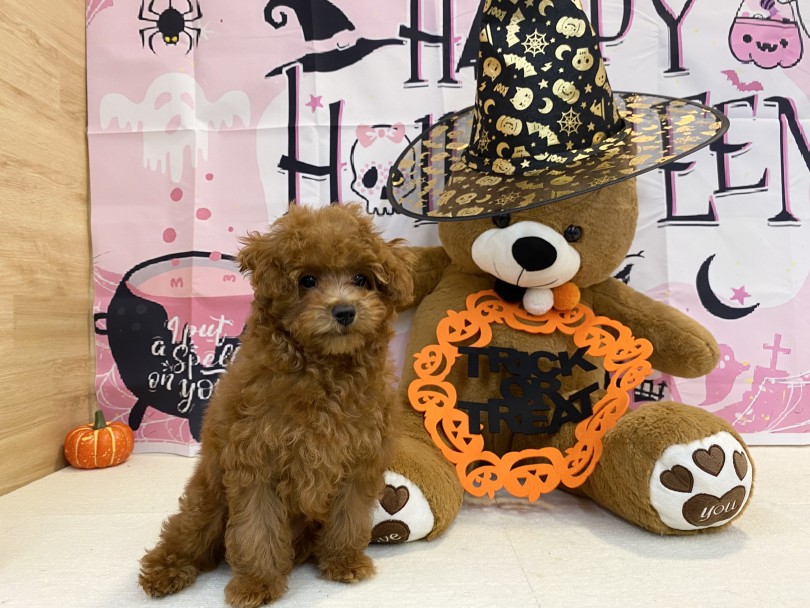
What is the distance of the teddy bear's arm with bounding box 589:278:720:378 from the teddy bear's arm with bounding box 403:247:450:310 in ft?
1.32

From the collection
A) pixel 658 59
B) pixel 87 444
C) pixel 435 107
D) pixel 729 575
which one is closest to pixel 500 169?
pixel 435 107

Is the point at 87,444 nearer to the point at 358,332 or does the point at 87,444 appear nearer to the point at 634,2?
the point at 358,332

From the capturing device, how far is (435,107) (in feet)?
5.82

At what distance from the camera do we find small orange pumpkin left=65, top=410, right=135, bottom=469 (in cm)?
166

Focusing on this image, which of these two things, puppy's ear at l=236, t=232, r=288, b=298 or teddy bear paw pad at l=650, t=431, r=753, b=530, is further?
teddy bear paw pad at l=650, t=431, r=753, b=530

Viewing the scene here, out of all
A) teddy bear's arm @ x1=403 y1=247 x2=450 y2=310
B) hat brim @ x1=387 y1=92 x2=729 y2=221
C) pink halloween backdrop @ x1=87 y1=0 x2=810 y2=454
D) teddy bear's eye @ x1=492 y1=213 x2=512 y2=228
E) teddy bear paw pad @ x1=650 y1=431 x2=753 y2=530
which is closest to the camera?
teddy bear paw pad @ x1=650 y1=431 x2=753 y2=530

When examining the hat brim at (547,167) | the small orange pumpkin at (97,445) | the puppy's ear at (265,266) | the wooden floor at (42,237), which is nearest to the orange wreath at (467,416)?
the hat brim at (547,167)

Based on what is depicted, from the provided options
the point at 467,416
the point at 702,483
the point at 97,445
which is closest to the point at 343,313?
the point at 467,416

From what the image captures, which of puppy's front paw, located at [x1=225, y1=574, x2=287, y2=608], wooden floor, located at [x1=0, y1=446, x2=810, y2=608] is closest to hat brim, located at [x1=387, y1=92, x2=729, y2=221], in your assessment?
wooden floor, located at [x1=0, y1=446, x2=810, y2=608]

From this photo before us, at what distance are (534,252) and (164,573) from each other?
0.97 metres

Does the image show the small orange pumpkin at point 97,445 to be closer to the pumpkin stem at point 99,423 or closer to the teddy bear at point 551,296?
the pumpkin stem at point 99,423

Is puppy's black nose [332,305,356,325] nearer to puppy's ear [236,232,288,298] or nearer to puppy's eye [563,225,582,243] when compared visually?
puppy's ear [236,232,288,298]

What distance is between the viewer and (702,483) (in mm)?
1178

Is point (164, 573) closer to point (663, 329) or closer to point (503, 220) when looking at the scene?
point (503, 220)
